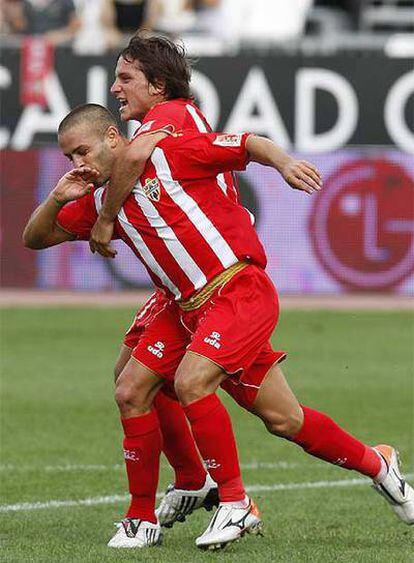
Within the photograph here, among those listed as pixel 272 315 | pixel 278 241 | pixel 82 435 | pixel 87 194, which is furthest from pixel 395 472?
pixel 278 241

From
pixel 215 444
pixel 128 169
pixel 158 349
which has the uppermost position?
pixel 128 169

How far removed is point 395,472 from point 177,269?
1385 mm

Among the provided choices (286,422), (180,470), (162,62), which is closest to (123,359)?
(180,470)

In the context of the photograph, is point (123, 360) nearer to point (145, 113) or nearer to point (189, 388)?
point (189, 388)

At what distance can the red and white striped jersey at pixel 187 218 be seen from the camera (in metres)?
6.58

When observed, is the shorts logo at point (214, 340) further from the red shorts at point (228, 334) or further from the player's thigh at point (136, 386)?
the player's thigh at point (136, 386)

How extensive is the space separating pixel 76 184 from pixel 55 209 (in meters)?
0.22

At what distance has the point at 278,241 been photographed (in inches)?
721

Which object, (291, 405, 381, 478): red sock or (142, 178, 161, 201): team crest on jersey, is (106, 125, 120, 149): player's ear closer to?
(142, 178, 161, 201): team crest on jersey

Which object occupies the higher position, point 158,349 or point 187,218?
point 187,218

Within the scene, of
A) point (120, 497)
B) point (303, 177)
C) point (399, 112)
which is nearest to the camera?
point (303, 177)

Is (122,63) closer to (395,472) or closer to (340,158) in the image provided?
(395,472)

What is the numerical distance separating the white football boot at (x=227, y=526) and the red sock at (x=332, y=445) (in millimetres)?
431

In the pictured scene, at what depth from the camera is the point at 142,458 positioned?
6891 mm
